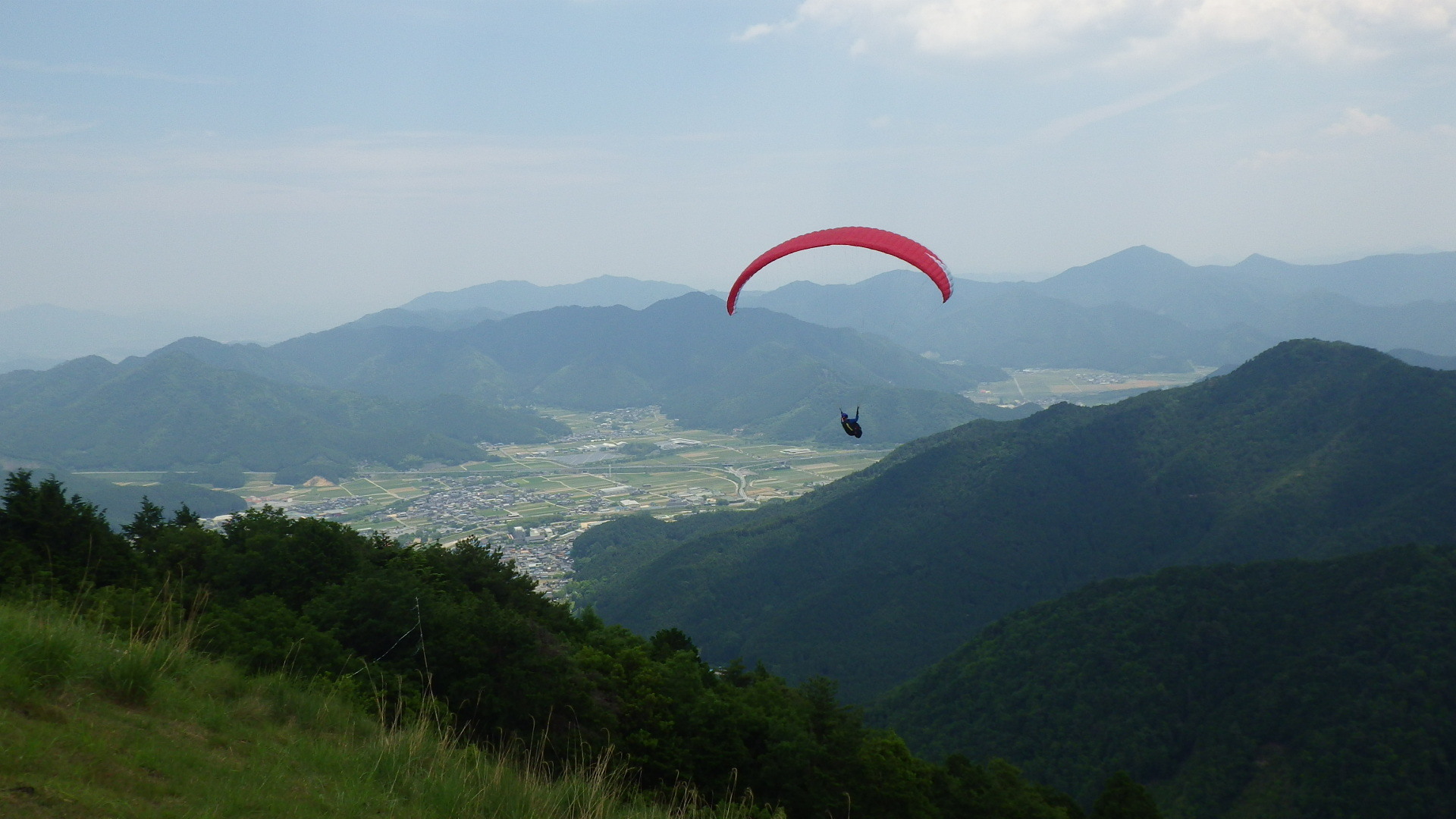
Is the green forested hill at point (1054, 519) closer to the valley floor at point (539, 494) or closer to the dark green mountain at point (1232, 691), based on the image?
the valley floor at point (539, 494)

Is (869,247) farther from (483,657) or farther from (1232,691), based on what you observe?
(1232,691)

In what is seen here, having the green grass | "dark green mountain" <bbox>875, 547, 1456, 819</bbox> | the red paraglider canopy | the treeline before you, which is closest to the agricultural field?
"dark green mountain" <bbox>875, 547, 1456, 819</bbox>

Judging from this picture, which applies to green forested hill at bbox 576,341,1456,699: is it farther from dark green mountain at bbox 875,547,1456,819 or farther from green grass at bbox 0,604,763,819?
green grass at bbox 0,604,763,819

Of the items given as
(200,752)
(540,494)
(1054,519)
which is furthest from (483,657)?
(540,494)

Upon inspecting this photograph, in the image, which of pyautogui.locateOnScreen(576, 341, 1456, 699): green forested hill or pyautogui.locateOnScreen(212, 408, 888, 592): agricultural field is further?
pyautogui.locateOnScreen(212, 408, 888, 592): agricultural field

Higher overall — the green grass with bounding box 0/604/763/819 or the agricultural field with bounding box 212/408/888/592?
the green grass with bounding box 0/604/763/819

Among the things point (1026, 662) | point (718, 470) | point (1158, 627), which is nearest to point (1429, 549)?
point (1158, 627)
